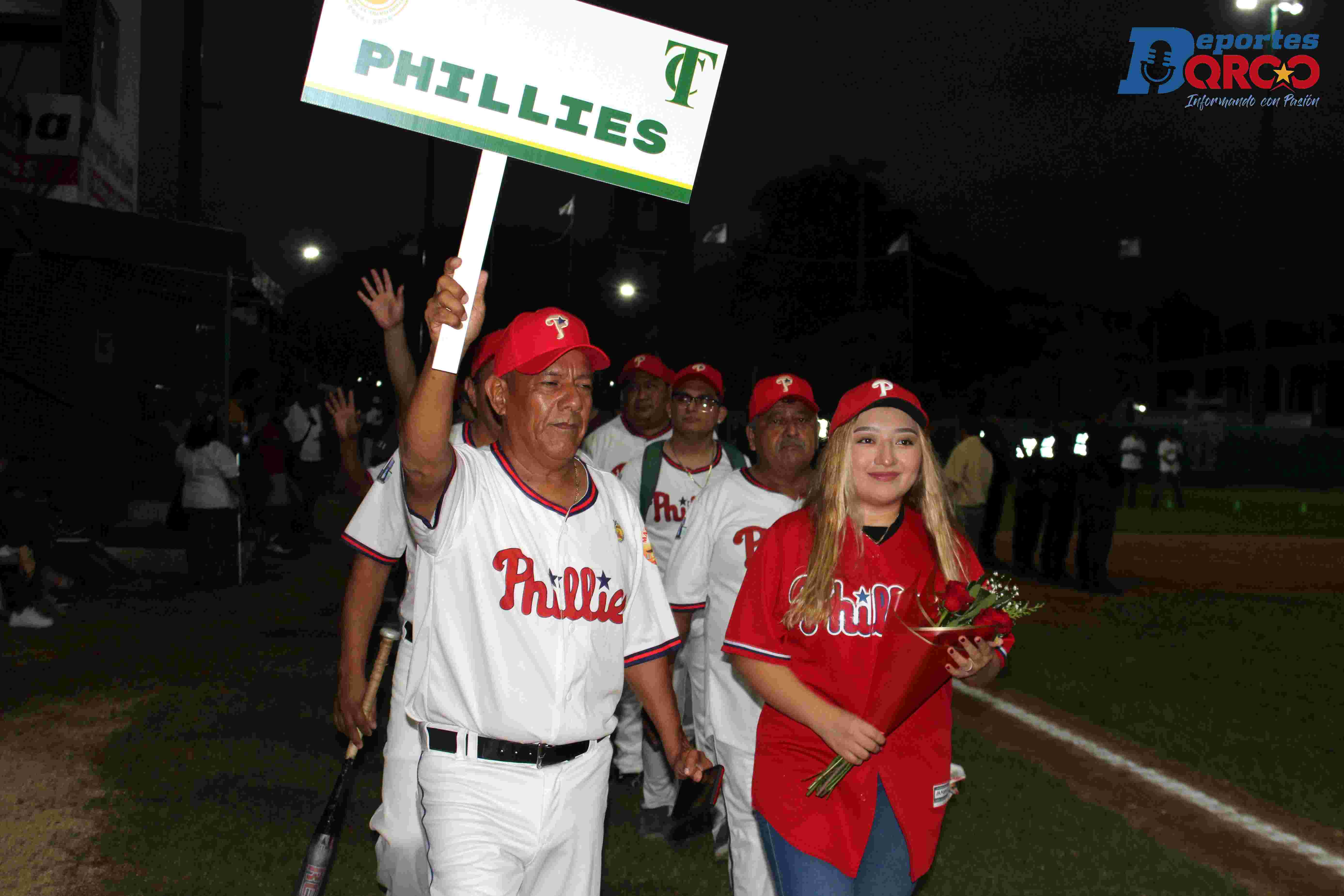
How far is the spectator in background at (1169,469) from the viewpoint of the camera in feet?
111

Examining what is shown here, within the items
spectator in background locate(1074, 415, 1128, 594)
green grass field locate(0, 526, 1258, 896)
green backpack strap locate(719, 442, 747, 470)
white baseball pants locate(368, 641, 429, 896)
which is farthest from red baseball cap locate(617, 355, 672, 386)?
spectator in background locate(1074, 415, 1128, 594)

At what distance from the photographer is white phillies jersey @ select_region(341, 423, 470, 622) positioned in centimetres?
440

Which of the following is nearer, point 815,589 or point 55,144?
point 815,589

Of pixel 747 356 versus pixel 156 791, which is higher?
pixel 747 356

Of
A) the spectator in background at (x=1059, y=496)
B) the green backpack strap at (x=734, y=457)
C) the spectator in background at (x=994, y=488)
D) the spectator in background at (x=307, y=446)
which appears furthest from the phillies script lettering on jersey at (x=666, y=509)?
the spectator in background at (x=307, y=446)

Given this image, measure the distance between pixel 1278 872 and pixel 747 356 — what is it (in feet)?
186

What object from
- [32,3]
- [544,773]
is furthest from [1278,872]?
[32,3]

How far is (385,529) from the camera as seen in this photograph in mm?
4426

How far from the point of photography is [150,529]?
59.9 ft

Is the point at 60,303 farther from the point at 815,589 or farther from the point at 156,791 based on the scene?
the point at 815,589

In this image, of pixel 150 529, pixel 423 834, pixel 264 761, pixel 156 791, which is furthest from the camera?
pixel 150 529

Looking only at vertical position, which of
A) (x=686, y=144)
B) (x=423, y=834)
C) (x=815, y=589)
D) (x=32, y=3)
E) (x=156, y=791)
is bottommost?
(x=156, y=791)

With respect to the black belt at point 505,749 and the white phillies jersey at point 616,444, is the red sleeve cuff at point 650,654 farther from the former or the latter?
the white phillies jersey at point 616,444

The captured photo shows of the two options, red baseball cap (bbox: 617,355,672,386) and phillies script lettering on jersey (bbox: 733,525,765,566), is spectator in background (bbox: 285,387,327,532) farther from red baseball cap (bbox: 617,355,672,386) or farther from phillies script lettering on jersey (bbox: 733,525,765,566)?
phillies script lettering on jersey (bbox: 733,525,765,566)
